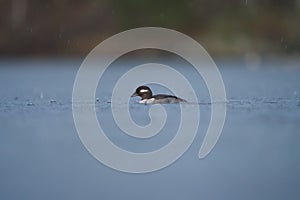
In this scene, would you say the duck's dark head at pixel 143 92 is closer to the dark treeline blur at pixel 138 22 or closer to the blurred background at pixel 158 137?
the blurred background at pixel 158 137

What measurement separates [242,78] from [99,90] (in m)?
1.21

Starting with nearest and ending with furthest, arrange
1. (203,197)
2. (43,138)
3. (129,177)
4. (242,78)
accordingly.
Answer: (203,197)
(129,177)
(43,138)
(242,78)

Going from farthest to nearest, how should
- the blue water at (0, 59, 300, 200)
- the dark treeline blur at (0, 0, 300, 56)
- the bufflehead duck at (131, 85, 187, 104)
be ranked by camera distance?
1. the dark treeline blur at (0, 0, 300, 56)
2. the bufflehead duck at (131, 85, 187, 104)
3. the blue water at (0, 59, 300, 200)

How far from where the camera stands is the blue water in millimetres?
3152

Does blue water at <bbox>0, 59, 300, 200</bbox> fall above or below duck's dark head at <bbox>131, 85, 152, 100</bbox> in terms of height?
below

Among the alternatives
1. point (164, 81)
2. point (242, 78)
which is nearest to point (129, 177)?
point (164, 81)

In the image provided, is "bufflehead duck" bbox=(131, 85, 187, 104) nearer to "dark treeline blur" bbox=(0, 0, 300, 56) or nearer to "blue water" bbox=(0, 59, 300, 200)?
"blue water" bbox=(0, 59, 300, 200)

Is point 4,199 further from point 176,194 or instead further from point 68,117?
point 68,117

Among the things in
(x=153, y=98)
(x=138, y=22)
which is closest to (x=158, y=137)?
(x=153, y=98)

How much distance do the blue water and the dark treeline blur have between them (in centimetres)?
361

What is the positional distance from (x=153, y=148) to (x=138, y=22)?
5.76 meters

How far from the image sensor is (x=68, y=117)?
4215 millimetres

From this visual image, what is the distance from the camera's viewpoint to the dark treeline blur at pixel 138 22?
28.7 feet

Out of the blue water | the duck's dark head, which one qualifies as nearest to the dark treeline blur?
the blue water
